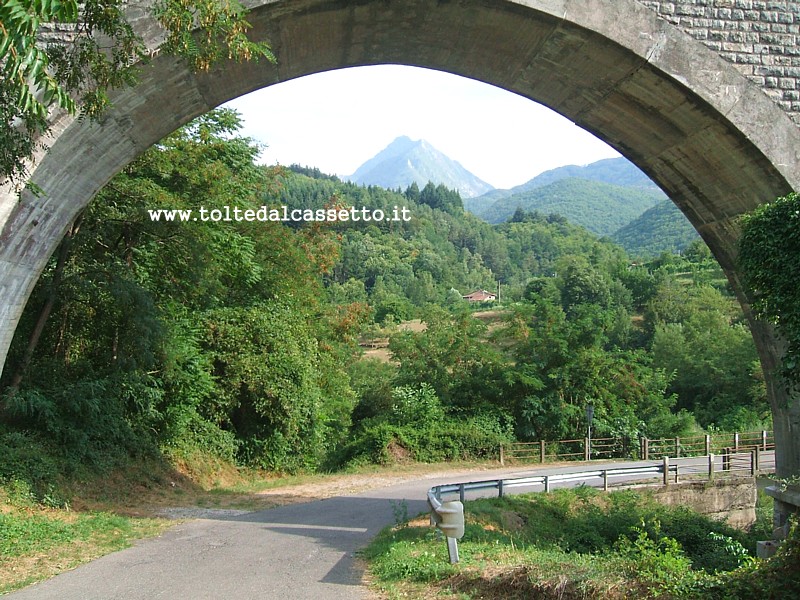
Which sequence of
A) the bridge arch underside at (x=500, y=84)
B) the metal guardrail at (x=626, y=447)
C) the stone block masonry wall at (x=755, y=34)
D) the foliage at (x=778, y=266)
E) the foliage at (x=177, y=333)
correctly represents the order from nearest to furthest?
the foliage at (x=778, y=266)
the bridge arch underside at (x=500, y=84)
the stone block masonry wall at (x=755, y=34)
the foliage at (x=177, y=333)
the metal guardrail at (x=626, y=447)

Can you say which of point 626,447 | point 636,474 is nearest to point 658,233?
point 626,447

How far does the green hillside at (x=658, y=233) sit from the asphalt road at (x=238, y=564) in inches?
5012

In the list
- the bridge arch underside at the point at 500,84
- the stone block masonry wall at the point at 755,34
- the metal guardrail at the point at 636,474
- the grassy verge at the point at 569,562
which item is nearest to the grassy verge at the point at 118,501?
the bridge arch underside at the point at 500,84

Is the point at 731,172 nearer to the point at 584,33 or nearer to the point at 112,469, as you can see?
the point at 584,33

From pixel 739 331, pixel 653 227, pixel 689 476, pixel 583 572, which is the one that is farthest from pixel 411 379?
pixel 653 227

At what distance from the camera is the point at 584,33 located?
7.76 metres

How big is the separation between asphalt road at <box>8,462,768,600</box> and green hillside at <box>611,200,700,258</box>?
418 feet

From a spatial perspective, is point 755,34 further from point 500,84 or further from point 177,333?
point 177,333

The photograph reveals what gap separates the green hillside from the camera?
5468 inches

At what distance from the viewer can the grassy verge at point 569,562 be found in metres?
4.92

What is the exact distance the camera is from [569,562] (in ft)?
20.1

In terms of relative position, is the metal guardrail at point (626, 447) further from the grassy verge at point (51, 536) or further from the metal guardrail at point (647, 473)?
the grassy verge at point (51, 536)

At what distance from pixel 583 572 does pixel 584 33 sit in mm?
5290

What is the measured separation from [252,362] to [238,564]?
10.5 m
